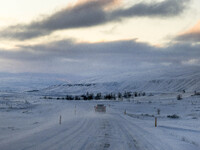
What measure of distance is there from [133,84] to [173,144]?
174975 mm

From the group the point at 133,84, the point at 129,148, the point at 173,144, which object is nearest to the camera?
the point at 129,148

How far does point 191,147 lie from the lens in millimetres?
12945

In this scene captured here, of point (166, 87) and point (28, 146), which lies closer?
point (28, 146)

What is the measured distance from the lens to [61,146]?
1131cm

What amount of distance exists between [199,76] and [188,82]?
14635 millimetres

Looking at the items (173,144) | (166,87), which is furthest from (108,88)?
(173,144)

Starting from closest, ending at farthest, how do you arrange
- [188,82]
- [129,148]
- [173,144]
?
[129,148]
[173,144]
[188,82]

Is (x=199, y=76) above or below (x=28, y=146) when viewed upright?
above

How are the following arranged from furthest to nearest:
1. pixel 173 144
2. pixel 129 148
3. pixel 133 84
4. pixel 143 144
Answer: pixel 133 84 < pixel 173 144 < pixel 143 144 < pixel 129 148

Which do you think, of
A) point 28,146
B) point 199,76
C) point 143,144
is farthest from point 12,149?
point 199,76

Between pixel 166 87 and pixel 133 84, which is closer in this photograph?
pixel 166 87

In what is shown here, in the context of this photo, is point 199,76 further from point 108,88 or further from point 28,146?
point 28,146

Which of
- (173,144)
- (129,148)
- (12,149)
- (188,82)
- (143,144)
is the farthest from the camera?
(188,82)

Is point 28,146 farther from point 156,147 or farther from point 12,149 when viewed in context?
point 156,147
